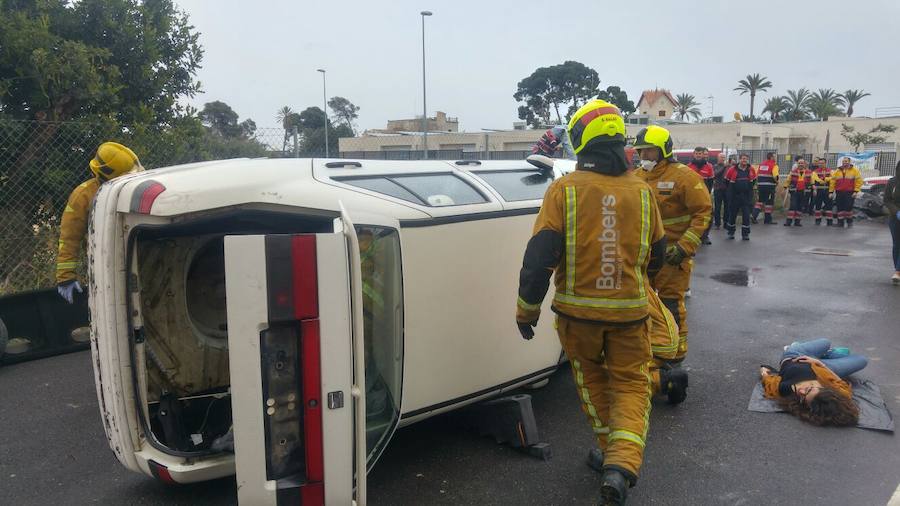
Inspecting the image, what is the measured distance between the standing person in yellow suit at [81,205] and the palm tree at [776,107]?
65411 millimetres

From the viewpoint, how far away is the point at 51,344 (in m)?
5.96

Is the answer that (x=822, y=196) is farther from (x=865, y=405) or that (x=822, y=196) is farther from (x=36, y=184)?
(x=36, y=184)

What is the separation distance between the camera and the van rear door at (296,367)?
2.41 meters

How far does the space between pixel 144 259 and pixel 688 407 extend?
367cm

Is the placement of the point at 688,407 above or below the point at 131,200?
below

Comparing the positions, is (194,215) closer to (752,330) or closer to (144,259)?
(144,259)

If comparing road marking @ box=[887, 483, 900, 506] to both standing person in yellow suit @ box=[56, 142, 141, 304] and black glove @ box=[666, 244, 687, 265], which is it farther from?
standing person in yellow suit @ box=[56, 142, 141, 304]

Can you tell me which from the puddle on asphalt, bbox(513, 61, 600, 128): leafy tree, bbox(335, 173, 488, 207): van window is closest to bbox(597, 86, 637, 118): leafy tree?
bbox(513, 61, 600, 128): leafy tree

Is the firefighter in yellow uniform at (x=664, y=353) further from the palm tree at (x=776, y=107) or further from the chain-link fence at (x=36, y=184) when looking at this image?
the palm tree at (x=776, y=107)

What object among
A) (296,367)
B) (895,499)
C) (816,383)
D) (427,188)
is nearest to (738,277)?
(816,383)

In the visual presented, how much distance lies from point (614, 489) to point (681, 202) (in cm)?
277

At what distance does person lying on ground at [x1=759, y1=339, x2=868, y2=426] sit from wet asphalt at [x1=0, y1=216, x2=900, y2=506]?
101 millimetres

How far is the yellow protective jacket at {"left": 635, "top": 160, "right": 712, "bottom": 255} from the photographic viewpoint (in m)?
4.98

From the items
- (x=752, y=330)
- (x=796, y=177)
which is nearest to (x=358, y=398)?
(x=752, y=330)
